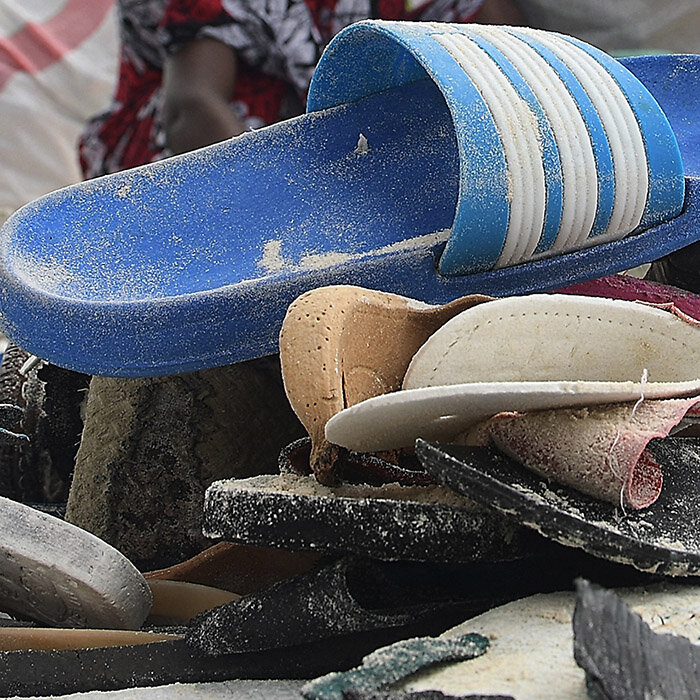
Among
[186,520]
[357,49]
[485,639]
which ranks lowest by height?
[186,520]

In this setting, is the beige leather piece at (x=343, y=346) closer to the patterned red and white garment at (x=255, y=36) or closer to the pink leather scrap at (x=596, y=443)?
the pink leather scrap at (x=596, y=443)

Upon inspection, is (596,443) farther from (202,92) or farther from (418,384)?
(202,92)

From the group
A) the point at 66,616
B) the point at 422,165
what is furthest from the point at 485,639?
the point at 422,165

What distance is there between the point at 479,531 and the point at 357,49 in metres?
0.54

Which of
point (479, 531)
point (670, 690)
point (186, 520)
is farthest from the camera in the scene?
point (186, 520)

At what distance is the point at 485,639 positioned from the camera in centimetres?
41

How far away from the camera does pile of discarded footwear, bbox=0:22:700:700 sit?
1.40 feet

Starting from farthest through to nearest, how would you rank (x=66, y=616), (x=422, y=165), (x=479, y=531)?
(x=422, y=165)
(x=66, y=616)
(x=479, y=531)

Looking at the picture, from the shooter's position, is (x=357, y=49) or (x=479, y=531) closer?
(x=479, y=531)

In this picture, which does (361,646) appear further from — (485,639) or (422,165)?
(422,165)

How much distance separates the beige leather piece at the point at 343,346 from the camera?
502 millimetres

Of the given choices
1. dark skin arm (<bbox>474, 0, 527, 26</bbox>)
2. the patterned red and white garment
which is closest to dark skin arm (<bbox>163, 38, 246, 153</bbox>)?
the patterned red and white garment

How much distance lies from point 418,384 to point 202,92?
3.51 ft

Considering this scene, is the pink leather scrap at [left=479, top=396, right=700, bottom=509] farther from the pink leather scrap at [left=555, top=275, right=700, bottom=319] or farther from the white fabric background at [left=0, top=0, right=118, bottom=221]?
the white fabric background at [left=0, top=0, right=118, bottom=221]
